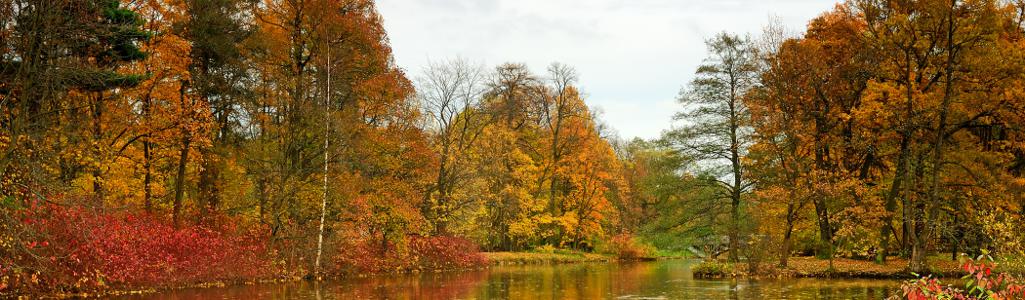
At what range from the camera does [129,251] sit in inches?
776

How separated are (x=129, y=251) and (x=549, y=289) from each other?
36.0 feet

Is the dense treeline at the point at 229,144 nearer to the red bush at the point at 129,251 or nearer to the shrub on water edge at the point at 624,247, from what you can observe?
the red bush at the point at 129,251

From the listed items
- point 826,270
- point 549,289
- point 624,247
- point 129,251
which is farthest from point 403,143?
point 624,247

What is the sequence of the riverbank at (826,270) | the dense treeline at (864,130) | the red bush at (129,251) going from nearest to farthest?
the red bush at (129,251) < the dense treeline at (864,130) < the riverbank at (826,270)

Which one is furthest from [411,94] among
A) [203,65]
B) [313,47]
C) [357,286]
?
[357,286]

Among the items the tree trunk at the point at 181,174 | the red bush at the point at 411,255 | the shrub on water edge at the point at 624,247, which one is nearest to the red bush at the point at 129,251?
the tree trunk at the point at 181,174

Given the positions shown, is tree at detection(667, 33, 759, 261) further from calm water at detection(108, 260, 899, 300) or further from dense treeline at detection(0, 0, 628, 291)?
dense treeline at detection(0, 0, 628, 291)

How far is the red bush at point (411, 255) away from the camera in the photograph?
94.0 ft

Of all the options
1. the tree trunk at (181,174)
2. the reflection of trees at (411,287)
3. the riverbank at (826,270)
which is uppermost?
the tree trunk at (181,174)

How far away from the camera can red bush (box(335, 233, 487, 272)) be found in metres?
28.6

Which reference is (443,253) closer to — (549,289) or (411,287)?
(411,287)

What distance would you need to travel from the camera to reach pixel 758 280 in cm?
2589

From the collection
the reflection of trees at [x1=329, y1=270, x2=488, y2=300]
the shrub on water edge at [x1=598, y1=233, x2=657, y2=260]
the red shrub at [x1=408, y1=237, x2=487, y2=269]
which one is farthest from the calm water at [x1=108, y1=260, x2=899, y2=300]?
the shrub on water edge at [x1=598, y1=233, x2=657, y2=260]

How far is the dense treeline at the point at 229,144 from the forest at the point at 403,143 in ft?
0.35
